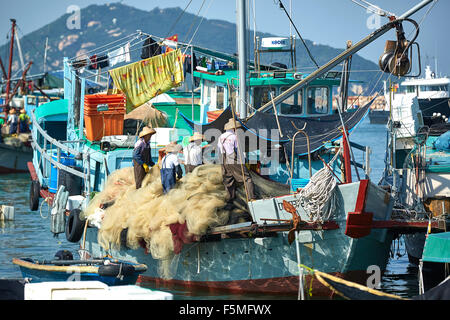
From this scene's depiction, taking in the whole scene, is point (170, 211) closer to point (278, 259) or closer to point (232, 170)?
point (232, 170)

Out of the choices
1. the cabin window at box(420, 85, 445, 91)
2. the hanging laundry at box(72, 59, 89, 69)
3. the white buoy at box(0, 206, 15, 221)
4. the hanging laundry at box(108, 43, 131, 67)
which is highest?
the cabin window at box(420, 85, 445, 91)

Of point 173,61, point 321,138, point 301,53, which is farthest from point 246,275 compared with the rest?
point 301,53

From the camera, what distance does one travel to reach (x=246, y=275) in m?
13.6

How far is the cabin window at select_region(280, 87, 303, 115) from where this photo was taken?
57.9ft

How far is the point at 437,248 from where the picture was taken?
12.5 meters

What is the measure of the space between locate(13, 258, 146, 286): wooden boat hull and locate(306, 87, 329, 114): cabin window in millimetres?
6867

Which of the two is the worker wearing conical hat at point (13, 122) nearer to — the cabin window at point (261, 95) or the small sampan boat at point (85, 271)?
the cabin window at point (261, 95)

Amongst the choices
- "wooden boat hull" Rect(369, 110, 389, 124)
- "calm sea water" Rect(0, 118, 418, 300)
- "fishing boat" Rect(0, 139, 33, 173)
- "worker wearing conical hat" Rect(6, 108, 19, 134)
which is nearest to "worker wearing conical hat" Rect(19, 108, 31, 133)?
"worker wearing conical hat" Rect(6, 108, 19, 134)

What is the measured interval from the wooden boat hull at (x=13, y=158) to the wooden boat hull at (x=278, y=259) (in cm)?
2756

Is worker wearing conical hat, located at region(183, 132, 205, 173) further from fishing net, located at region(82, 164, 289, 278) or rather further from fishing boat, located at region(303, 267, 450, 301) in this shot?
fishing boat, located at region(303, 267, 450, 301)

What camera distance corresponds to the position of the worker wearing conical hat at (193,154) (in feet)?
47.9

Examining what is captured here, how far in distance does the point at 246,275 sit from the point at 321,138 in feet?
11.1

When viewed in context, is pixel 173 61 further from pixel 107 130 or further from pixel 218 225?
pixel 218 225

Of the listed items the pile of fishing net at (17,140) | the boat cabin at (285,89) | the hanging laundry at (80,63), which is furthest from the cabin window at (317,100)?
the pile of fishing net at (17,140)
